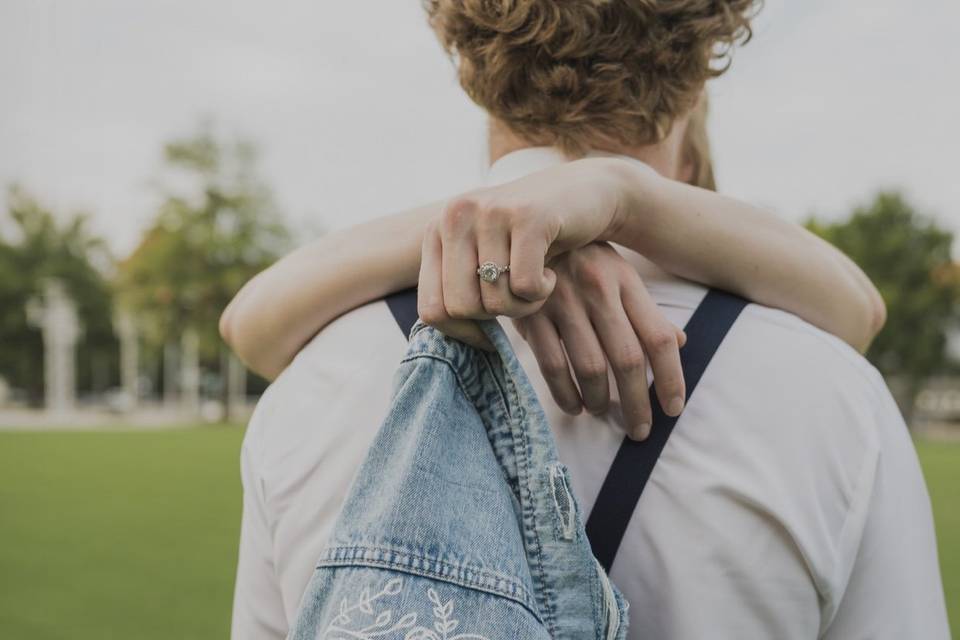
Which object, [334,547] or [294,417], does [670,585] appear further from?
[294,417]

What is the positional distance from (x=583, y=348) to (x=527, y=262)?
0.70ft

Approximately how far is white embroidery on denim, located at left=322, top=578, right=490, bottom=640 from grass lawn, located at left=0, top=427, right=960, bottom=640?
5.99 m

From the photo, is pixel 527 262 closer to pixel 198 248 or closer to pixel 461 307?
pixel 461 307

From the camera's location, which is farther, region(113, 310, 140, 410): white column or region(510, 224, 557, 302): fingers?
region(113, 310, 140, 410): white column

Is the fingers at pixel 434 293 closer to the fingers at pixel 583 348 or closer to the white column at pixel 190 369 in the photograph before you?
the fingers at pixel 583 348

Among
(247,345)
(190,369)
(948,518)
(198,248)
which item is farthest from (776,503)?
(190,369)

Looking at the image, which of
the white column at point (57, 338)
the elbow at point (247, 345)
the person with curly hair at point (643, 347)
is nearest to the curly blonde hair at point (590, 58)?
the person with curly hair at point (643, 347)

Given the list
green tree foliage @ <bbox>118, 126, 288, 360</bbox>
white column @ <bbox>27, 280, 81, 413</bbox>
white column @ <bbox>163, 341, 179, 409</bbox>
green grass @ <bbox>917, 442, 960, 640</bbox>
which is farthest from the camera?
white column @ <bbox>163, 341, 179, 409</bbox>

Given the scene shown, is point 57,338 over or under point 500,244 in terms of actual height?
under

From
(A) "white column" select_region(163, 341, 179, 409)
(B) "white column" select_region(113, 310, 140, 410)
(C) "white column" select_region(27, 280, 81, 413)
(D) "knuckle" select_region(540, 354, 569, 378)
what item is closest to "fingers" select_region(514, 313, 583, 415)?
(D) "knuckle" select_region(540, 354, 569, 378)

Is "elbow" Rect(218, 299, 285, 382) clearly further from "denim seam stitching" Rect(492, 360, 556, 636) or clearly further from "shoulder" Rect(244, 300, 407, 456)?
"denim seam stitching" Rect(492, 360, 556, 636)

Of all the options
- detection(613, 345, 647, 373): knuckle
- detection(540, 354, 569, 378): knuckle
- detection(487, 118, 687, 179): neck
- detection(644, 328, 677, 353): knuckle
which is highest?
detection(487, 118, 687, 179): neck

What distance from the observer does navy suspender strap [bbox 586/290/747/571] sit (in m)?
1.20

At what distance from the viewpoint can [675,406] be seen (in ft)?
3.89
